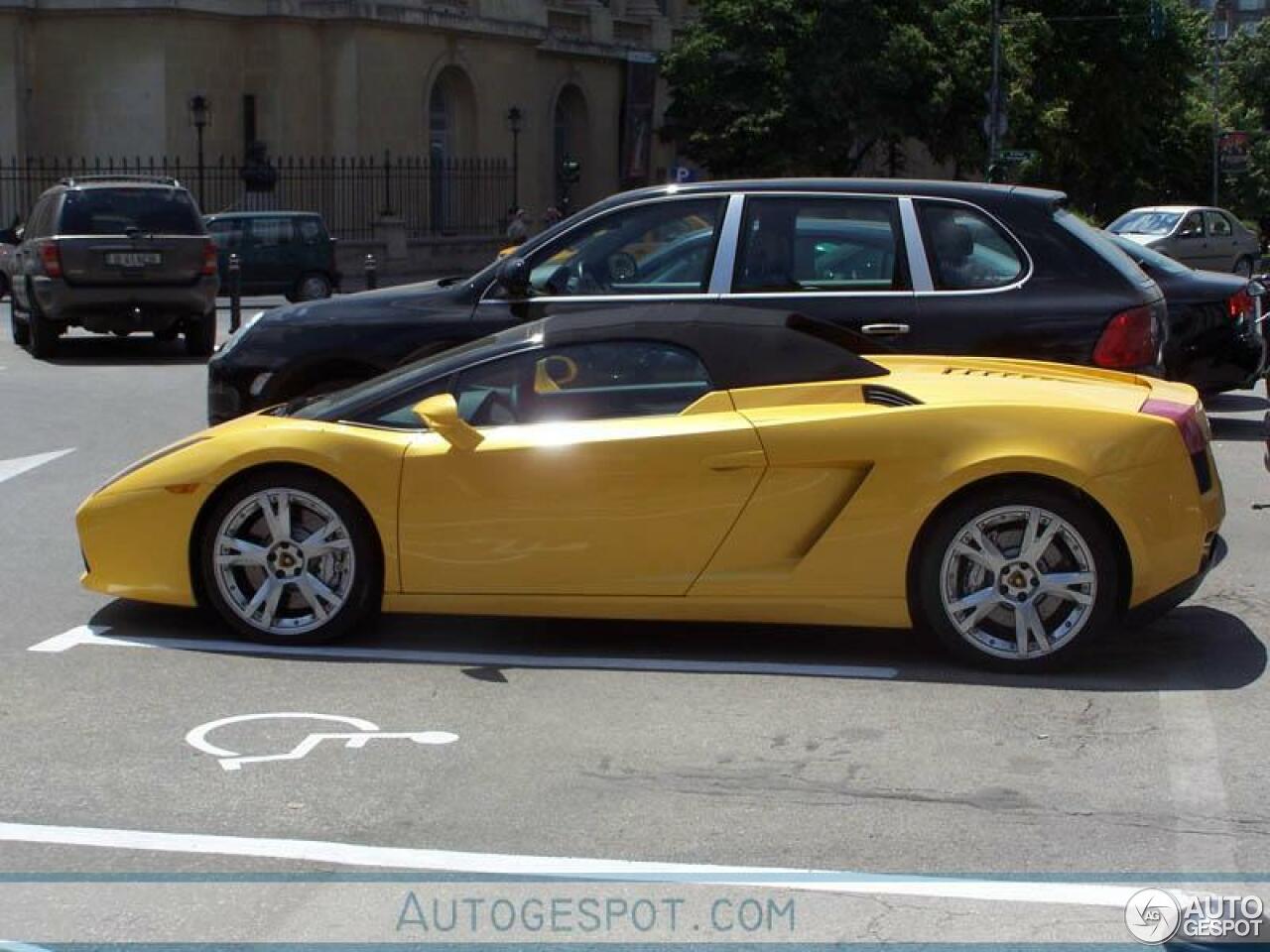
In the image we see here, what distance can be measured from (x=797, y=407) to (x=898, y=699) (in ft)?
3.86

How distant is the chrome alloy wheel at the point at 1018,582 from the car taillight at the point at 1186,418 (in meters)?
0.59

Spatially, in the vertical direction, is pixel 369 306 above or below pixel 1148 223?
above

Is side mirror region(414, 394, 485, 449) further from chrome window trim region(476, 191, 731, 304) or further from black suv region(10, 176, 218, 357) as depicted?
black suv region(10, 176, 218, 357)

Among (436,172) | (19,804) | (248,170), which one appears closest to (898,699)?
(19,804)

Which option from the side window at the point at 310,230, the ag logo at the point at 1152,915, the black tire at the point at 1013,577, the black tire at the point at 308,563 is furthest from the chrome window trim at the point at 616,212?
the side window at the point at 310,230

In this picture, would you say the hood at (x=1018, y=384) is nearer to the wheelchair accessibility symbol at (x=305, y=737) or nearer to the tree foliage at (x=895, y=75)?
the wheelchair accessibility symbol at (x=305, y=737)

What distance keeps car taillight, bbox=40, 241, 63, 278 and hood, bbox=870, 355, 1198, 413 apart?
14.4 m

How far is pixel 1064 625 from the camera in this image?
277 inches

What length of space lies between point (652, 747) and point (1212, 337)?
897 cm

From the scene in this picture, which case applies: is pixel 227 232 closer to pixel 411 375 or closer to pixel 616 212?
pixel 616 212

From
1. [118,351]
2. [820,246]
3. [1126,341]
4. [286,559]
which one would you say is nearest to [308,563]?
[286,559]

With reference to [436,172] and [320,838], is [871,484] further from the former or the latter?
[436,172]

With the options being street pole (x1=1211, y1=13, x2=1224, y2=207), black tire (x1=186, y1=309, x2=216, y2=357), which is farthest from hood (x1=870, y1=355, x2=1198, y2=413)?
street pole (x1=1211, y1=13, x2=1224, y2=207)

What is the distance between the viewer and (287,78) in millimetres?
47469
